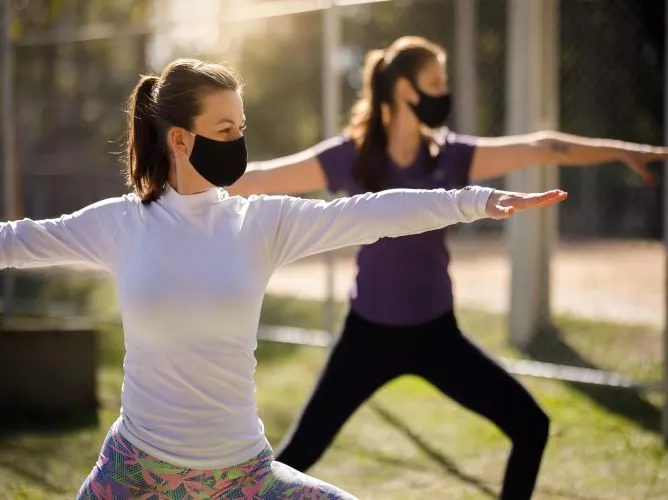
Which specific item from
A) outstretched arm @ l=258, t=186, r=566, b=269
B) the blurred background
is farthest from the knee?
the blurred background

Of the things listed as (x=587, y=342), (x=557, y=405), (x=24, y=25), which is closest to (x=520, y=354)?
(x=587, y=342)

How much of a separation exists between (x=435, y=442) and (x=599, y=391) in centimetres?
147

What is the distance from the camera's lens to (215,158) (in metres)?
2.69

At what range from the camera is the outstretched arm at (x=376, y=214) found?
243 centimetres

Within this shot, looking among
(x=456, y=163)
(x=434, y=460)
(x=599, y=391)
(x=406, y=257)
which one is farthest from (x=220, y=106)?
(x=599, y=391)

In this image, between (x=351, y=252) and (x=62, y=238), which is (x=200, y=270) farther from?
(x=351, y=252)

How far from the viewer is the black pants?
3.61 metres

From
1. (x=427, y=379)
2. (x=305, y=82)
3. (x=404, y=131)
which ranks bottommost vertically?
(x=427, y=379)

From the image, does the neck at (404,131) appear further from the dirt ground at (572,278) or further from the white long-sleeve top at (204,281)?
the dirt ground at (572,278)

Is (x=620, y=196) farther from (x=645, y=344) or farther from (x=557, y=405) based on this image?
(x=557, y=405)

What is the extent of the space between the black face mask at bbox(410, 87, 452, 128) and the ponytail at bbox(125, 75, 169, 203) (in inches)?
64.8

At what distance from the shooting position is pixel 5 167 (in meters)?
8.66

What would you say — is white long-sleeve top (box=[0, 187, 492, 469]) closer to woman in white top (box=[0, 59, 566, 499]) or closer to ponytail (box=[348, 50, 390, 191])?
woman in white top (box=[0, 59, 566, 499])

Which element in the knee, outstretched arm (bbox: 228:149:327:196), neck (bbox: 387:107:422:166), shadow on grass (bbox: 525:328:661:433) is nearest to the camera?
the knee
